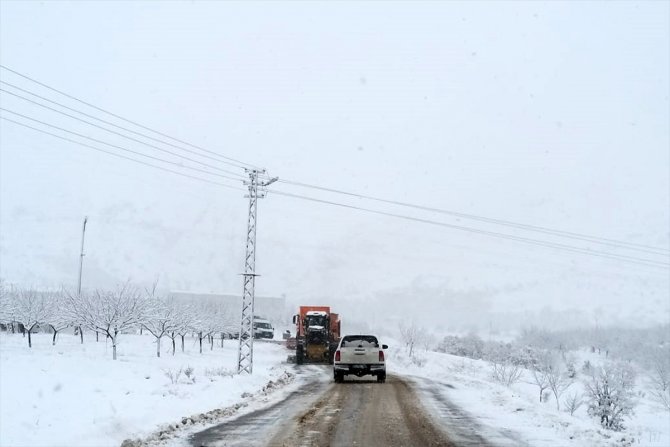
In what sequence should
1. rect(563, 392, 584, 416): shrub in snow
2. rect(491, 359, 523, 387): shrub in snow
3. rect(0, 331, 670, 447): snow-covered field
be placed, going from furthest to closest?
rect(491, 359, 523, 387): shrub in snow < rect(563, 392, 584, 416): shrub in snow < rect(0, 331, 670, 447): snow-covered field

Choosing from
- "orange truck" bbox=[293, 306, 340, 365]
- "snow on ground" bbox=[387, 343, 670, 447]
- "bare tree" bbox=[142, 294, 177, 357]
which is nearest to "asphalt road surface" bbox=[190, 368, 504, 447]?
"snow on ground" bbox=[387, 343, 670, 447]

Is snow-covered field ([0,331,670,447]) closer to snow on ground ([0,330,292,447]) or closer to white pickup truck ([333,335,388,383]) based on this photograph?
snow on ground ([0,330,292,447])

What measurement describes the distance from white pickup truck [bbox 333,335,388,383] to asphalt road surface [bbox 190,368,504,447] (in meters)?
6.24

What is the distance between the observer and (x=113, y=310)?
3694 centimetres

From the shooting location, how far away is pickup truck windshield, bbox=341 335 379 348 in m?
25.5

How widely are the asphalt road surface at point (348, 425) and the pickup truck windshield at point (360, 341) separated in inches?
249

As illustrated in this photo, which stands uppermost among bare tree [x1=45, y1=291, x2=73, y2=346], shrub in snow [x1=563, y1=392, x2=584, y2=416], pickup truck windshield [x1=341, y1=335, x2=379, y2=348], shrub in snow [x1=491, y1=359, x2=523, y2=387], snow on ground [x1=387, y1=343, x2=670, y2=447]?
bare tree [x1=45, y1=291, x2=73, y2=346]

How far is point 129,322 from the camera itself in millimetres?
37219

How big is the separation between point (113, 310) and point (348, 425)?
92.9 ft

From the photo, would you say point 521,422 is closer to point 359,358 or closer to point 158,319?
point 359,358

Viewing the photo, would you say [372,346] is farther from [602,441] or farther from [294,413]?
[602,441]

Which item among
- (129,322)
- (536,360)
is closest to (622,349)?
(536,360)

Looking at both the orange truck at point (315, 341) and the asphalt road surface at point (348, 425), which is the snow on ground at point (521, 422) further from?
the orange truck at point (315, 341)

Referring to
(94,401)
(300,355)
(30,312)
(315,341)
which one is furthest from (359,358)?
(30,312)
